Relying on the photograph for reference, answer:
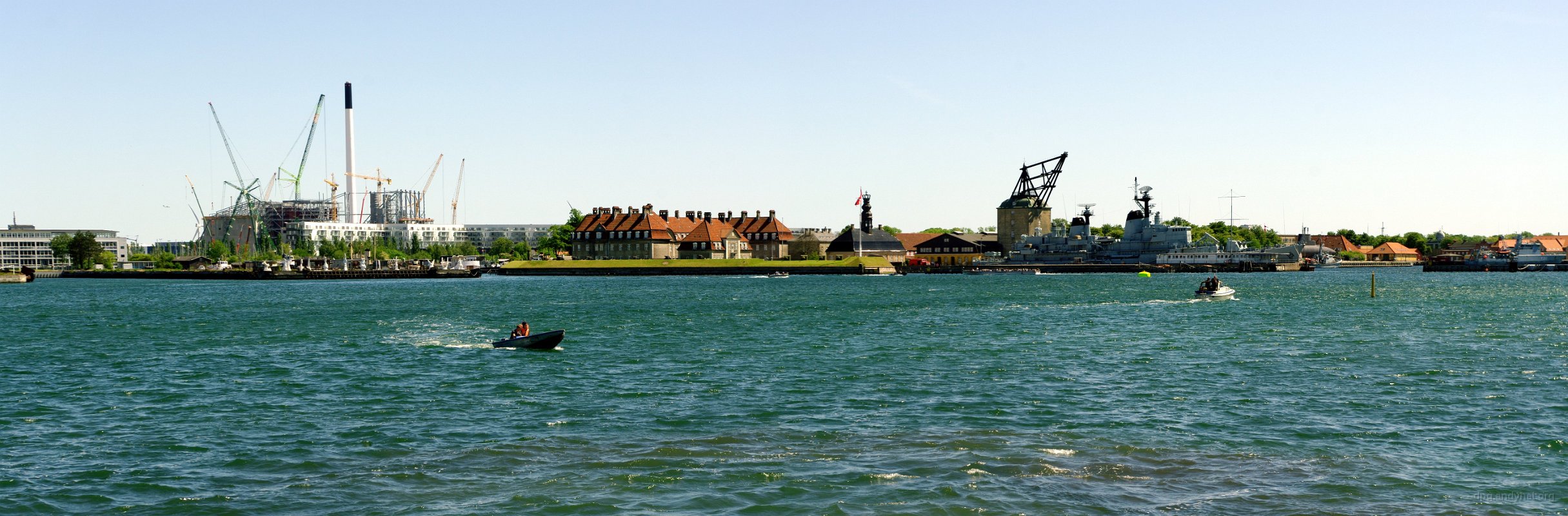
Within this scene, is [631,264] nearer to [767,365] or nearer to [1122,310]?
[1122,310]

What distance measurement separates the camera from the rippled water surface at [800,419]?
20828 mm

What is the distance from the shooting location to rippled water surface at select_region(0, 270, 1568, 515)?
2083 centimetres

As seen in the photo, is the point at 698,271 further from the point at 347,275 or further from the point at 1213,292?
the point at 1213,292

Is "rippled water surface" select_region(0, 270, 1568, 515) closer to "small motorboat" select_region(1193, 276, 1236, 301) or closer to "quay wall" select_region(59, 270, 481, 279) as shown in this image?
"small motorboat" select_region(1193, 276, 1236, 301)

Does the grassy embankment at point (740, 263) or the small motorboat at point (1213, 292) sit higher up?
the grassy embankment at point (740, 263)

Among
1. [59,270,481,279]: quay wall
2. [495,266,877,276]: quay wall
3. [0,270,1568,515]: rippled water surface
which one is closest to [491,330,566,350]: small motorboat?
[0,270,1568,515]: rippled water surface

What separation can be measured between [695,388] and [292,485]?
51.6 feet

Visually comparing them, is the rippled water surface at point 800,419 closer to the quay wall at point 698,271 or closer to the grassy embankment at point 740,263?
the quay wall at point 698,271

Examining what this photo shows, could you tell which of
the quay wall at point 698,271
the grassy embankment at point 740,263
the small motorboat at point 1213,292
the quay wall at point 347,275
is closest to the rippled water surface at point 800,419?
the small motorboat at point 1213,292

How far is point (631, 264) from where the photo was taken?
7653 inches

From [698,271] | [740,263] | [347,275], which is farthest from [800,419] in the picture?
[347,275]

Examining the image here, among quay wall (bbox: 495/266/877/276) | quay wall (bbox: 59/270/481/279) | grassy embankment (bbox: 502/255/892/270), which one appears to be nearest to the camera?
quay wall (bbox: 59/270/481/279)

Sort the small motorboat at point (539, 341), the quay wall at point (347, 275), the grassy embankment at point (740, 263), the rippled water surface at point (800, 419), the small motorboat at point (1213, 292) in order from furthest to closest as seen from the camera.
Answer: the grassy embankment at point (740, 263) → the quay wall at point (347, 275) → the small motorboat at point (1213, 292) → the small motorboat at point (539, 341) → the rippled water surface at point (800, 419)

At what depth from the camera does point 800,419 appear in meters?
29.5
